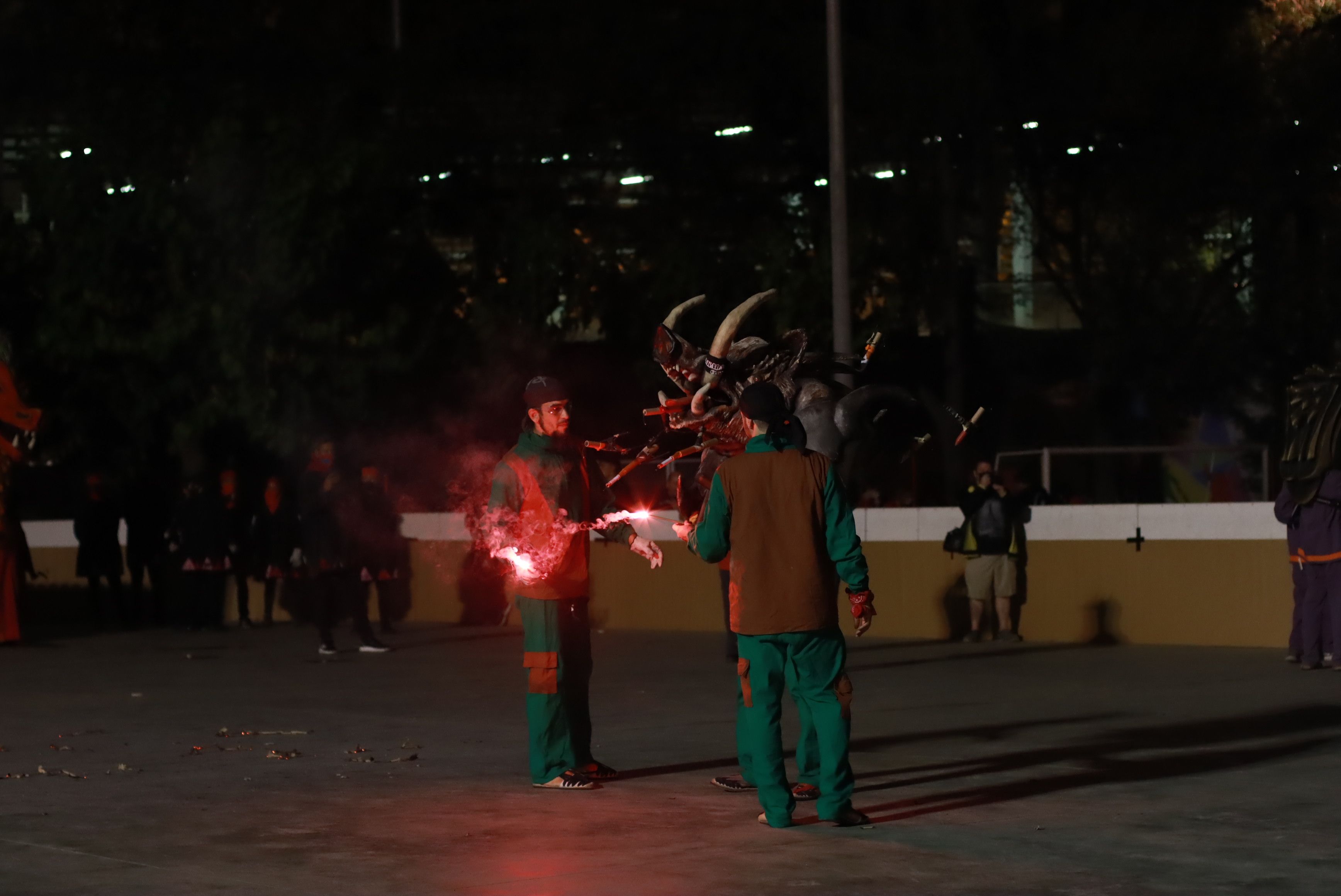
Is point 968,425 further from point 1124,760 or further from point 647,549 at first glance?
point 647,549

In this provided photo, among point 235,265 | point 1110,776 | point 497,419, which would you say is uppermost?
point 235,265

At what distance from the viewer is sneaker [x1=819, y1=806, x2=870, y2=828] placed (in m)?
9.04

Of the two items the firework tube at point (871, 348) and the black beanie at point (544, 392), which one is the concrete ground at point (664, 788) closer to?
the black beanie at point (544, 392)

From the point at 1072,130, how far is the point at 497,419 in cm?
877

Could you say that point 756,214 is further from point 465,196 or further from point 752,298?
point 752,298

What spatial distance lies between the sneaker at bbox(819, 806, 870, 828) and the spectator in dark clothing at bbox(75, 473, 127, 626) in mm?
17280

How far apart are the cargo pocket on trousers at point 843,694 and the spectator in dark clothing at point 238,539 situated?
53.0 ft

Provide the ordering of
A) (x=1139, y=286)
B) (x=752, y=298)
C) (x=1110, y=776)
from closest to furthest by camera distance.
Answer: (x=1110, y=776), (x=752, y=298), (x=1139, y=286)

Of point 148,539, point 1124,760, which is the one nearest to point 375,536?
point 148,539

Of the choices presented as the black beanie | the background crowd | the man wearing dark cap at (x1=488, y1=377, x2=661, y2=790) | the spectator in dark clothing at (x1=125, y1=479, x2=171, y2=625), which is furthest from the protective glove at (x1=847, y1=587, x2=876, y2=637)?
the spectator in dark clothing at (x1=125, y1=479, x2=171, y2=625)

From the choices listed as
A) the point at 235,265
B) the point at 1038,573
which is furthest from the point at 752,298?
the point at 235,265

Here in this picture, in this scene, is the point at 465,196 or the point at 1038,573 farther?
the point at 465,196

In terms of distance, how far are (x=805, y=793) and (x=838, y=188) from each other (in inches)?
491

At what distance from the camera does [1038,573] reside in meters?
20.4
